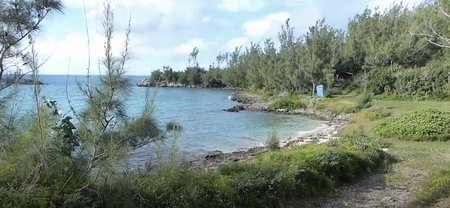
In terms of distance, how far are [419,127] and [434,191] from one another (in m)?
11.6

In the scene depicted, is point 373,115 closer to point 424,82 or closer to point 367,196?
point 424,82

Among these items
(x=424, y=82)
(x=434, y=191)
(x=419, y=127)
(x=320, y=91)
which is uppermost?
(x=424, y=82)

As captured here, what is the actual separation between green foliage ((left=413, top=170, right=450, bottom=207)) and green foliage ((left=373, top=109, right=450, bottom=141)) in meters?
9.39

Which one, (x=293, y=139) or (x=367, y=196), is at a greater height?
(x=367, y=196)

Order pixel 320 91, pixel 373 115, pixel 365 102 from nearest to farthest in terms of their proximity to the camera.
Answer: pixel 373 115, pixel 365 102, pixel 320 91

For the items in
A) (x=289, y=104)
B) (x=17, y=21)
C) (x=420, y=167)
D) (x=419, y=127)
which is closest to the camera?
(x=17, y=21)

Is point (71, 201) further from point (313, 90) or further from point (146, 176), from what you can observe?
point (313, 90)

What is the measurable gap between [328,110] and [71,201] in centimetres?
3907

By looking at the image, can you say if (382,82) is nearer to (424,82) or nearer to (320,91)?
(424,82)

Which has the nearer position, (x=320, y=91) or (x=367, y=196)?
(x=367, y=196)

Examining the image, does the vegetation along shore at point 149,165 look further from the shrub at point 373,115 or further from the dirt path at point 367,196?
the shrub at point 373,115

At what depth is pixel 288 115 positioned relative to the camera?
4438cm

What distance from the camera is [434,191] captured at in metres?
9.73

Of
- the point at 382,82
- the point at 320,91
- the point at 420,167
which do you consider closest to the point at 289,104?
the point at 320,91
